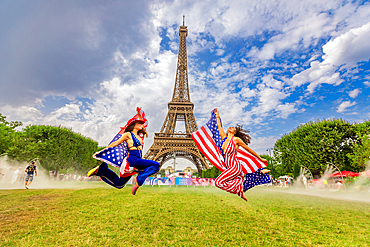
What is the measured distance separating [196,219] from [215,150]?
6.27 m

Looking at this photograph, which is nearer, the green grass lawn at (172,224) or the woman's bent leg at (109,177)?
the woman's bent leg at (109,177)

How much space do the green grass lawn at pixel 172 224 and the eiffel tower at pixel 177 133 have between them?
1277 centimetres

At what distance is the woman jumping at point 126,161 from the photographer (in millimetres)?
3301

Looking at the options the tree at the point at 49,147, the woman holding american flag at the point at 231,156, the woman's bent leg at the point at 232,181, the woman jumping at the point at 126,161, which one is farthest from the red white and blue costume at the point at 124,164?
the tree at the point at 49,147

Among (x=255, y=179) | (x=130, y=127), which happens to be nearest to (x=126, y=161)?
(x=130, y=127)

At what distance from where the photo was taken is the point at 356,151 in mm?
22078

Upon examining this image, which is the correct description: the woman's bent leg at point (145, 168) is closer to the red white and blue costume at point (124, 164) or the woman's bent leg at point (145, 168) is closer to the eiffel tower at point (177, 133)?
the red white and blue costume at point (124, 164)

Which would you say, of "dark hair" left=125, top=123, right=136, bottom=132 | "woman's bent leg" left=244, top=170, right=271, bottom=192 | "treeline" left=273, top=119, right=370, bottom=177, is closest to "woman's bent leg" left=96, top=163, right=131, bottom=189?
"dark hair" left=125, top=123, right=136, bottom=132

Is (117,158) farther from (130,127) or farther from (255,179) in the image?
(255,179)

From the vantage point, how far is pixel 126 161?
134 inches

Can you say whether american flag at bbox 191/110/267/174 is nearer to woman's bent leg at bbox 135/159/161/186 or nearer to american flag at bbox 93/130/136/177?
woman's bent leg at bbox 135/159/161/186

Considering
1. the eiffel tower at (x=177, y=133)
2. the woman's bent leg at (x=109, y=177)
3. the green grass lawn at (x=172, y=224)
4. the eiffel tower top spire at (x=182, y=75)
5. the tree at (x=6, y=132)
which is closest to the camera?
the woman's bent leg at (x=109, y=177)

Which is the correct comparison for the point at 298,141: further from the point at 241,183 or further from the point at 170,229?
the point at 241,183

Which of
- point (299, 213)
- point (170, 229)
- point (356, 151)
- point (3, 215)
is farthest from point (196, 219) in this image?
point (356, 151)
